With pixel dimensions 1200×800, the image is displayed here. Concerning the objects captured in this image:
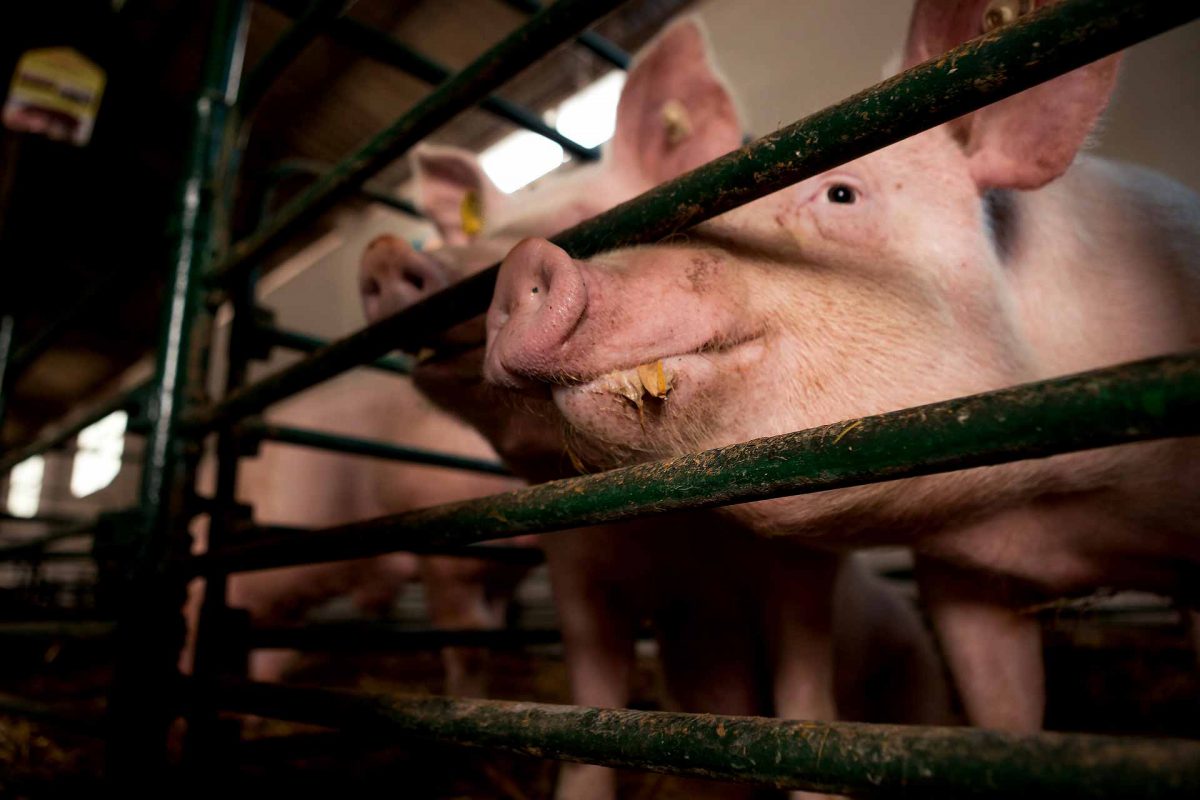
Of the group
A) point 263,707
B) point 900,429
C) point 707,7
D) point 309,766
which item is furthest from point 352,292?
point 900,429

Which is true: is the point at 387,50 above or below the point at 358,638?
above

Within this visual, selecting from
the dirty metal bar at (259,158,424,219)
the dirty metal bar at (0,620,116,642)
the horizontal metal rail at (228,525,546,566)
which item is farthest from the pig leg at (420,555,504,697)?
the dirty metal bar at (0,620,116,642)

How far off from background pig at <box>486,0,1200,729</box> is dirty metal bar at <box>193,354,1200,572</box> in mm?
199

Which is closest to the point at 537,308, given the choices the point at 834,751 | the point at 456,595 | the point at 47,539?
the point at 834,751

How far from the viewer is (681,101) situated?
6.22 ft

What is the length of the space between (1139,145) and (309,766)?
137 inches

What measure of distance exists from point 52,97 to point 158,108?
544 cm

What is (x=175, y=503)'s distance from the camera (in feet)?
5.77

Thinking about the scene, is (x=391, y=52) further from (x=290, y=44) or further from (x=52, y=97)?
(x=52, y=97)

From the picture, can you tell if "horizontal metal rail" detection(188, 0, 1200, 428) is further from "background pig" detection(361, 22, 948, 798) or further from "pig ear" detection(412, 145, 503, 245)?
"pig ear" detection(412, 145, 503, 245)

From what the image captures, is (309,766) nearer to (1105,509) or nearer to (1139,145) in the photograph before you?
(1105,509)

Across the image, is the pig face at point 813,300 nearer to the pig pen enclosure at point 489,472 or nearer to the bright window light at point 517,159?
the pig pen enclosure at point 489,472

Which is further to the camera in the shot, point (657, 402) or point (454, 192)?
point (454, 192)

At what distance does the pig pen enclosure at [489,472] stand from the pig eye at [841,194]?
17.7 inches
